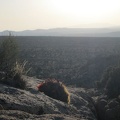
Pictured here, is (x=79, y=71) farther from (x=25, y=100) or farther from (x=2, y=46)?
(x=25, y=100)

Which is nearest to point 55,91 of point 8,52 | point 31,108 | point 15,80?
point 15,80

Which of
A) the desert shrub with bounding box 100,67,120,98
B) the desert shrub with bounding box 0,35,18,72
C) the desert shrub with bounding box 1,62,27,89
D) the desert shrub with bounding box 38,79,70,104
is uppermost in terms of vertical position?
the desert shrub with bounding box 0,35,18,72

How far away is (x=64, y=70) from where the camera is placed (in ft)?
135

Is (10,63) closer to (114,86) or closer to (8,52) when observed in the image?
(8,52)

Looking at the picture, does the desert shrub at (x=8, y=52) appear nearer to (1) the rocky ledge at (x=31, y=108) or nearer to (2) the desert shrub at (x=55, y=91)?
(2) the desert shrub at (x=55, y=91)

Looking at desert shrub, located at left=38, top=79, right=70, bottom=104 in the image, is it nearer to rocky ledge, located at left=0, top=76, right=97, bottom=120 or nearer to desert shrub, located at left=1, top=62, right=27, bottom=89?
rocky ledge, located at left=0, top=76, right=97, bottom=120

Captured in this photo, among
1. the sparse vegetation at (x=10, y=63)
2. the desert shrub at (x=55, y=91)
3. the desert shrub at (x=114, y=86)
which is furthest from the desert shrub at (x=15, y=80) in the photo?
the desert shrub at (x=114, y=86)

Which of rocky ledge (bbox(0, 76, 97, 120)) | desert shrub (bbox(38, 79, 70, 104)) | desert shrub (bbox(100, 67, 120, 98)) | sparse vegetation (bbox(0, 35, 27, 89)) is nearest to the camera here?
rocky ledge (bbox(0, 76, 97, 120))

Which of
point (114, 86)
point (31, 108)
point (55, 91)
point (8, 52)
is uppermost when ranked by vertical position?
point (8, 52)

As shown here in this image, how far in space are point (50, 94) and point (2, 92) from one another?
146 inches

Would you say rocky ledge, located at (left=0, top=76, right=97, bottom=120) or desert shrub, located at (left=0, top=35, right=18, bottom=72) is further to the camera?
desert shrub, located at (left=0, top=35, right=18, bottom=72)

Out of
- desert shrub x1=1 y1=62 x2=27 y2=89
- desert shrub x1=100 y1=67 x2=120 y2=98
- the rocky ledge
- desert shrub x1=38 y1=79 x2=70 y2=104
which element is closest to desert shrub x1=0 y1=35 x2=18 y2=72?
desert shrub x1=1 y1=62 x2=27 y2=89

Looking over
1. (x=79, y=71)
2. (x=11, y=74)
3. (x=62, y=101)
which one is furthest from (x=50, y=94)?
(x=79, y=71)

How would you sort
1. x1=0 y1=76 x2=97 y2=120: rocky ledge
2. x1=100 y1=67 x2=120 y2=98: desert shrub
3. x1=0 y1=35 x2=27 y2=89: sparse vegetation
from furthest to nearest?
x1=100 y1=67 x2=120 y2=98: desert shrub < x1=0 y1=35 x2=27 y2=89: sparse vegetation < x1=0 y1=76 x2=97 y2=120: rocky ledge
